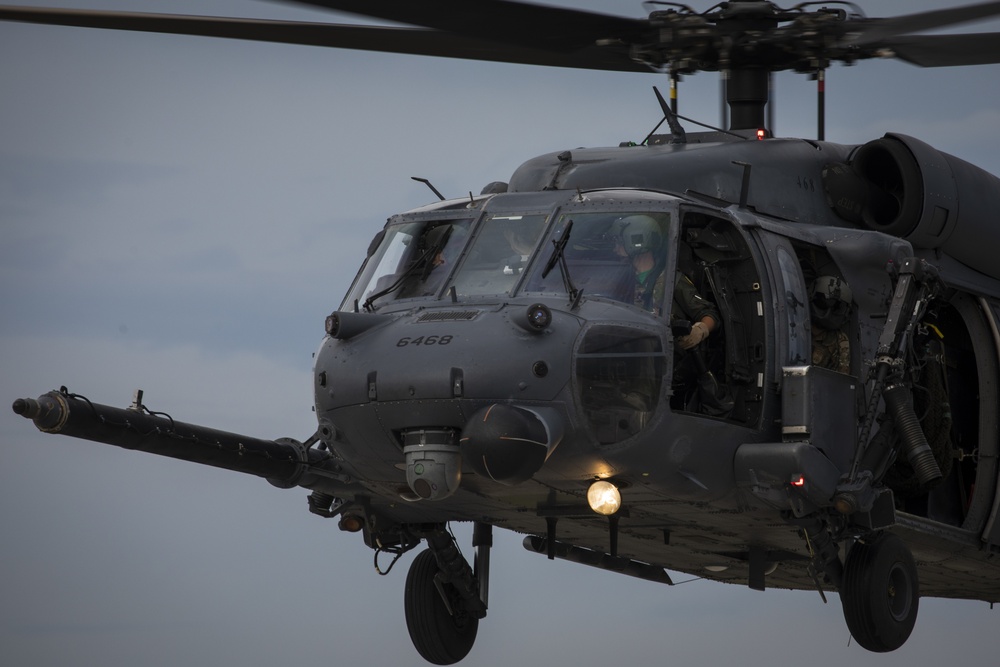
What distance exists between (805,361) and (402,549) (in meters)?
3.25

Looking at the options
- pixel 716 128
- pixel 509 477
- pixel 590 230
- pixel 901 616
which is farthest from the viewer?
pixel 716 128

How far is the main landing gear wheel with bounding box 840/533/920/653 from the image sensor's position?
38.7 feet

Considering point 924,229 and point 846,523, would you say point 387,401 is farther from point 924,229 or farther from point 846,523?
point 924,229

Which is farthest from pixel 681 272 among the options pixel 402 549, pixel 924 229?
pixel 402 549

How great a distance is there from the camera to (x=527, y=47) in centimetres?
1180

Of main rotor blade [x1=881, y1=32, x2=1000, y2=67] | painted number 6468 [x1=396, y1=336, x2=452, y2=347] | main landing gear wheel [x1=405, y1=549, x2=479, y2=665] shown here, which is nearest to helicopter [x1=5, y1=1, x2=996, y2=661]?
painted number 6468 [x1=396, y1=336, x2=452, y2=347]

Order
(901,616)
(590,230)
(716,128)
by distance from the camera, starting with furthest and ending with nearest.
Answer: (716,128), (901,616), (590,230)

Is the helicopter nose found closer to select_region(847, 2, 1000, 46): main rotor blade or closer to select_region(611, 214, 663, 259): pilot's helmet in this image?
select_region(611, 214, 663, 259): pilot's helmet

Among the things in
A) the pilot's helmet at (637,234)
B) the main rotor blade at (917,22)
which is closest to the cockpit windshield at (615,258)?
the pilot's helmet at (637,234)

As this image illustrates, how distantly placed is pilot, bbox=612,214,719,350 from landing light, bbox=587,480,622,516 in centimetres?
95

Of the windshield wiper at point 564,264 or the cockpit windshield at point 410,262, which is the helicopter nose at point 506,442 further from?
the cockpit windshield at point 410,262

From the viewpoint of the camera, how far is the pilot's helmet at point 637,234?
437 inches

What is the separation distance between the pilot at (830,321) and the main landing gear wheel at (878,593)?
1.18m

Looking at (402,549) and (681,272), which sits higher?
(681,272)
